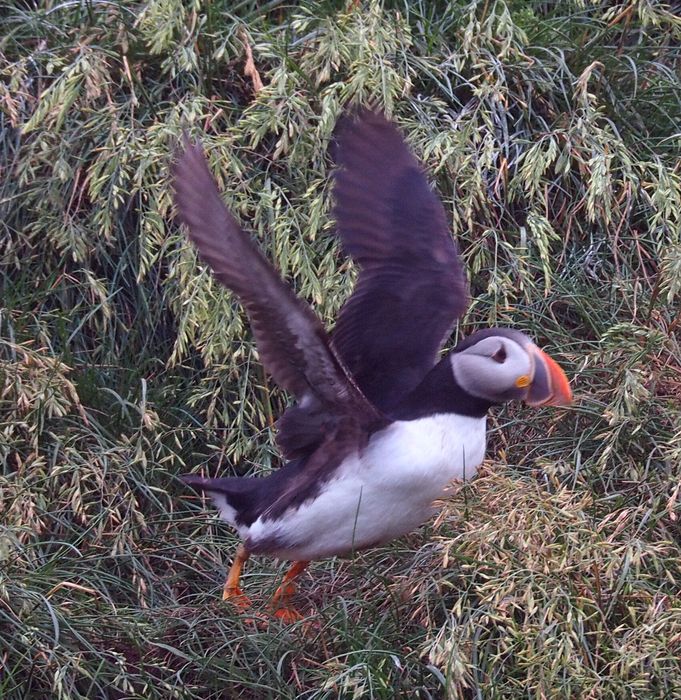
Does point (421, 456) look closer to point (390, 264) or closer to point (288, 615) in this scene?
point (288, 615)

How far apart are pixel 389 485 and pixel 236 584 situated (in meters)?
0.53

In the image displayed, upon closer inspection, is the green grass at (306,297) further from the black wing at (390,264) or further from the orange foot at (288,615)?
the black wing at (390,264)

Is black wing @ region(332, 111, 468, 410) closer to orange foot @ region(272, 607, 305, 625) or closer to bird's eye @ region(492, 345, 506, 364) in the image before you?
bird's eye @ region(492, 345, 506, 364)

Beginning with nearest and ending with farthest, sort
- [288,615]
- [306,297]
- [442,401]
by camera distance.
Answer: [288,615] < [442,401] < [306,297]

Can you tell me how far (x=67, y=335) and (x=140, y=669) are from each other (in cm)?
137

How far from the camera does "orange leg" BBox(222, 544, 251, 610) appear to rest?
333 cm

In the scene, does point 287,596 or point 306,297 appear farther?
point 306,297

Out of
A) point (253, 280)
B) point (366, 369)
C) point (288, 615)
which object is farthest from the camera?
point (366, 369)

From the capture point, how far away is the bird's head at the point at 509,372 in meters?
3.27

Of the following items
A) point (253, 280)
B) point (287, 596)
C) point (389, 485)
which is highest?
point (253, 280)

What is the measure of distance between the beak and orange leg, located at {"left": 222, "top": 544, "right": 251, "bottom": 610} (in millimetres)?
872

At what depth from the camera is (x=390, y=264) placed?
12.1 ft

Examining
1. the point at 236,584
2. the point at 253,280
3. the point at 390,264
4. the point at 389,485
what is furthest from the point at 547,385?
the point at 236,584

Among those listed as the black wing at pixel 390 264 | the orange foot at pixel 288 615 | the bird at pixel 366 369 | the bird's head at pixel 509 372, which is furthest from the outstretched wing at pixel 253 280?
the orange foot at pixel 288 615
